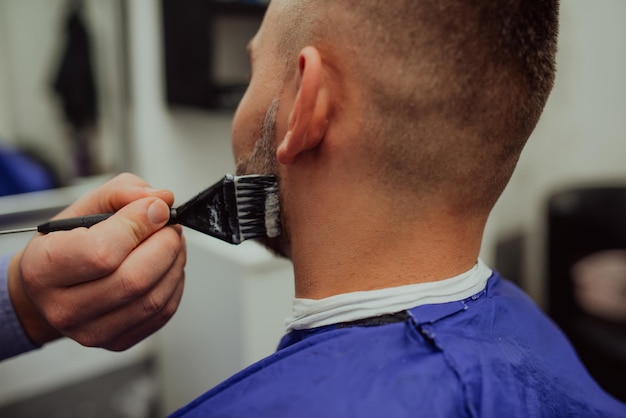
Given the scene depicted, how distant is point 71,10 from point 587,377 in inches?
85.6

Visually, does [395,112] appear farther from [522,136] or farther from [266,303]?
[266,303]

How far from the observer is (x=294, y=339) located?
2.90ft

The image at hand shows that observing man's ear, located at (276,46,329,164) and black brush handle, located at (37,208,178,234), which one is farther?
black brush handle, located at (37,208,178,234)

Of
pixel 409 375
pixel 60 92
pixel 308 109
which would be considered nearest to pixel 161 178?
pixel 60 92

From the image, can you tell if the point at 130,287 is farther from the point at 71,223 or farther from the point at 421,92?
the point at 421,92

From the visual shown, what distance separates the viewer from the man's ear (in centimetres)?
75

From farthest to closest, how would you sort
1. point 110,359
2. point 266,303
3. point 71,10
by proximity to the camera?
point 110,359 → point 71,10 → point 266,303

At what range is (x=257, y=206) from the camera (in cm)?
90

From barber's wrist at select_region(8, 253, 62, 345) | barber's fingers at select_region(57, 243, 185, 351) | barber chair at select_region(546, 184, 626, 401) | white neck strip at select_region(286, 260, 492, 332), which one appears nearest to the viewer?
white neck strip at select_region(286, 260, 492, 332)

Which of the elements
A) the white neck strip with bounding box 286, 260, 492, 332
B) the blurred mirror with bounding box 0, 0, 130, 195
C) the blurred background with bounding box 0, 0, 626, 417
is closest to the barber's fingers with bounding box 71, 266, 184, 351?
the white neck strip with bounding box 286, 260, 492, 332

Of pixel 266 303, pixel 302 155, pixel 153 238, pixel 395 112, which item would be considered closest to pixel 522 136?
pixel 395 112

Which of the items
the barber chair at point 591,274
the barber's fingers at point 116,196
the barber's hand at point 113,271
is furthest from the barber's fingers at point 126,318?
the barber chair at point 591,274

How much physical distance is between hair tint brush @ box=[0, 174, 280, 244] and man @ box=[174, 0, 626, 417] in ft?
0.22

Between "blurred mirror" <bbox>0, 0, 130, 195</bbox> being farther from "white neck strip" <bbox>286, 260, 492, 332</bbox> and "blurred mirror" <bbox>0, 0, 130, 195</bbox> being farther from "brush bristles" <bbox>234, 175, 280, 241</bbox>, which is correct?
"white neck strip" <bbox>286, 260, 492, 332</bbox>
